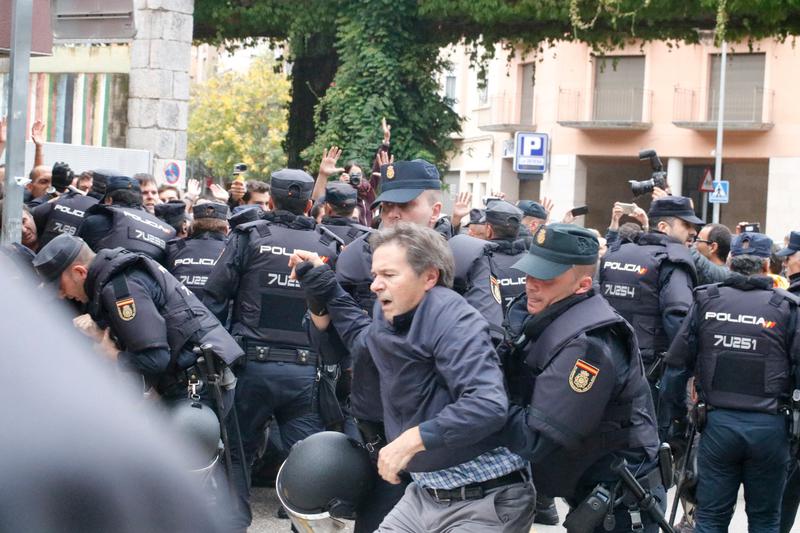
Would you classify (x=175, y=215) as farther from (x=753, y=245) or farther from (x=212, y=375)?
(x=753, y=245)

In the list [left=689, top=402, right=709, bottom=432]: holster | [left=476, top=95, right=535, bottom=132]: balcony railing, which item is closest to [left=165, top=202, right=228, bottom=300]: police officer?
[left=689, top=402, right=709, bottom=432]: holster

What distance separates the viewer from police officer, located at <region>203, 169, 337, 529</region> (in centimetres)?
720

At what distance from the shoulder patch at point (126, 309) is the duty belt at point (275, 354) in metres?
1.37

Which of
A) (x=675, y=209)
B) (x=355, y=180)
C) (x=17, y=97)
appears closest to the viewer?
(x=17, y=97)

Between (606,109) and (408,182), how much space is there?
3947cm

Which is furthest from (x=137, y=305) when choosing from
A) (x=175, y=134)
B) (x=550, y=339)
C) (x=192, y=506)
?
(x=175, y=134)

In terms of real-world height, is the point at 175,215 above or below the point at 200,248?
above

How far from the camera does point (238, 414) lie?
718 cm

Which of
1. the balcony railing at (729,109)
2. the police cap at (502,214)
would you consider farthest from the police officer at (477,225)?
the balcony railing at (729,109)

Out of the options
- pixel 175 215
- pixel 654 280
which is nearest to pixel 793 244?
pixel 654 280

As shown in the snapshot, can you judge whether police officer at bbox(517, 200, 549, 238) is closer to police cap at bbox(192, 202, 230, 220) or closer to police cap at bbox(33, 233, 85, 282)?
police cap at bbox(192, 202, 230, 220)

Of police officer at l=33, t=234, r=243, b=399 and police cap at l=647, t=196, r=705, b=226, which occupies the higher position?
police cap at l=647, t=196, r=705, b=226

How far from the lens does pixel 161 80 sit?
1689 cm

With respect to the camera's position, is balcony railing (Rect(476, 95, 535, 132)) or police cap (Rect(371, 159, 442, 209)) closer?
police cap (Rect(371, 159, 442, 209))
